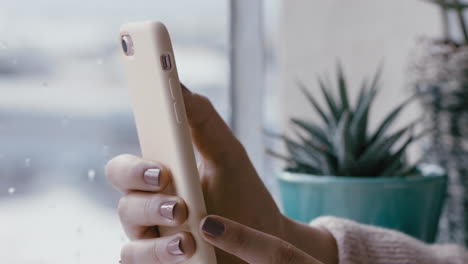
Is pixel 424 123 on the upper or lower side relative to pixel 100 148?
lower

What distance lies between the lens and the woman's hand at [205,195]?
0.36m

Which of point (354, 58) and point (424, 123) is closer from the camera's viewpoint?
point (424, 123)

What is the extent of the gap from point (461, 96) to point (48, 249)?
0.60 meters

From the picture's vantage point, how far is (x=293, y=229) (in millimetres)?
525

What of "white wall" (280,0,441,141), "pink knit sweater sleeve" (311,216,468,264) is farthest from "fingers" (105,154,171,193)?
"white wall" (280,0,441,141)

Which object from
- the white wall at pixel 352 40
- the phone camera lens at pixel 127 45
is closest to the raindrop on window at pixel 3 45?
the phone camera lens at pixel 127 45

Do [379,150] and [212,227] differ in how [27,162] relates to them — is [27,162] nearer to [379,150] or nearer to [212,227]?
[212,227]

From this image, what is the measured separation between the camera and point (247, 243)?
0.36 metres

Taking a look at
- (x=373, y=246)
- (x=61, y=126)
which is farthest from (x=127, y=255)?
(x=373, y=246)

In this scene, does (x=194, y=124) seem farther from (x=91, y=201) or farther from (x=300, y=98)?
(x=300, y=98)

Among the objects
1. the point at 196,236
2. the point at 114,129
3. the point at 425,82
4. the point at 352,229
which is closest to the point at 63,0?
the point at 114,129

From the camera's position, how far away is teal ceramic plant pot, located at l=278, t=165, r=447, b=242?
647 millimetres

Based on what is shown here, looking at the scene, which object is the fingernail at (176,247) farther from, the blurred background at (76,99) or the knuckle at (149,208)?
the blurred background at (76,99)

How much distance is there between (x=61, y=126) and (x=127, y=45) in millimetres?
152
